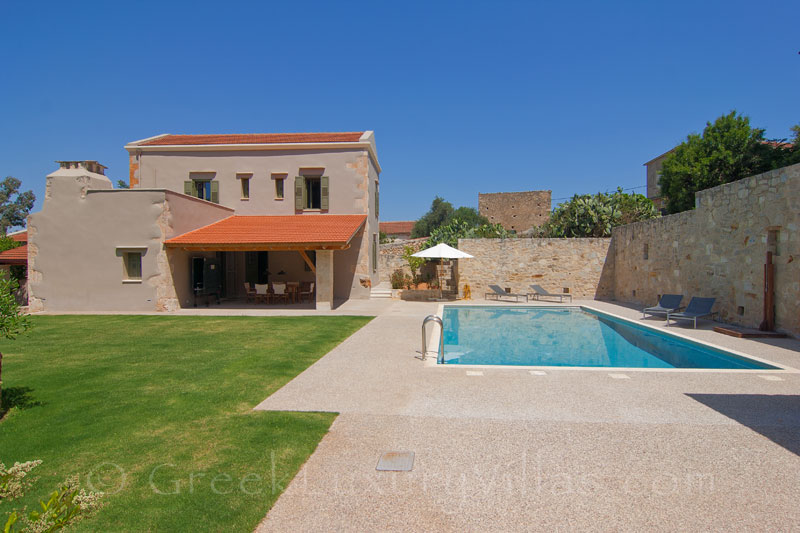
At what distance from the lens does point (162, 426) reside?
15.3ft

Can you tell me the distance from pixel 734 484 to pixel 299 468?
11.2 feet

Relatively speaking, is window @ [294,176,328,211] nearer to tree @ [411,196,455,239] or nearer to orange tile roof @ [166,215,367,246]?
orange tile roof @ [166,215,367,246]

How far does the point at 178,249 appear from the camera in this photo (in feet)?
50.1

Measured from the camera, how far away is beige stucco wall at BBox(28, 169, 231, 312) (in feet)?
48.4

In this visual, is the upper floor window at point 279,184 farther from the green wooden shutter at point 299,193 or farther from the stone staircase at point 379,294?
the stone staircase at point 379,294

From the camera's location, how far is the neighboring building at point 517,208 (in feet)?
133

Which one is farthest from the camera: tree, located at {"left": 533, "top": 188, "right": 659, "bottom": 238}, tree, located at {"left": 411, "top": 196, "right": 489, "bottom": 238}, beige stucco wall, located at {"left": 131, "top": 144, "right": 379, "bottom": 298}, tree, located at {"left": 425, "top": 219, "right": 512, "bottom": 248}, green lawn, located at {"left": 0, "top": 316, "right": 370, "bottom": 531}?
tree, located at {"left": 411, "top": 196, "right": 489, "bottom": 238}

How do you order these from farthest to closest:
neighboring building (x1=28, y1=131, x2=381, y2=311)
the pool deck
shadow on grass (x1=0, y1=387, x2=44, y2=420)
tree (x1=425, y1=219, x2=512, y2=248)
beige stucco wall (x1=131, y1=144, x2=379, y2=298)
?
1. tree (x1=425, y1=219, x2=512, y2=248)
2. beige stucco wall (x1=131, y1=144, x2=379, y2=298)
3. neighboring building (x1=28, y1=131, x2=381, y2=311)
4. shadow on grass (x1=0, y1=387, x2=44, y2=420)
5. the pool deck

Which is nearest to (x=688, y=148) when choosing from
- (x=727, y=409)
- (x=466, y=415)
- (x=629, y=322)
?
(x=629, y=322)

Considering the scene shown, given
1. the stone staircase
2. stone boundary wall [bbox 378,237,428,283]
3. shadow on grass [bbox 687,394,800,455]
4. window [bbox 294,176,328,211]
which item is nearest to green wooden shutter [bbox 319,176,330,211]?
window [bbox 294,176,328,211]

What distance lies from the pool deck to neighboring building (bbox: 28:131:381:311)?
947 cm

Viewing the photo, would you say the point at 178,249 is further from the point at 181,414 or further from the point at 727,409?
the point at 727,409

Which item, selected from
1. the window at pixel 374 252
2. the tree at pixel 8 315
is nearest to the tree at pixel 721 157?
the window at pixel 374 252

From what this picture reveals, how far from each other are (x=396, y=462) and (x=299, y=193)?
653 inches
